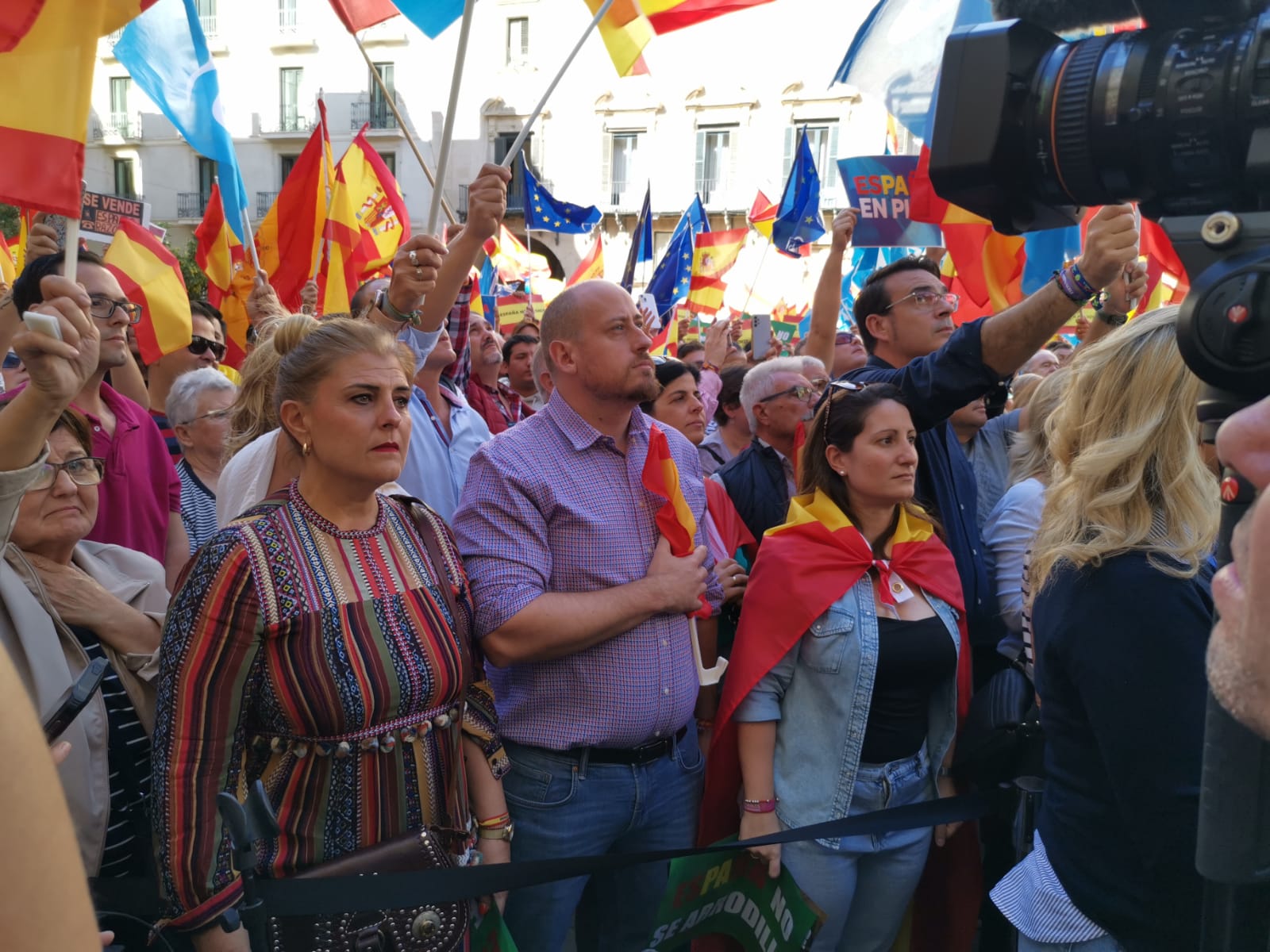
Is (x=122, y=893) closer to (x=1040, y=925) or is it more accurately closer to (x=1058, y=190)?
(x=1040, y=925)

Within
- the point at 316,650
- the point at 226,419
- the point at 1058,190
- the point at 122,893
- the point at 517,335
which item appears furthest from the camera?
the point at 517,335

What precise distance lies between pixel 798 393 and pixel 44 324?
2.92m

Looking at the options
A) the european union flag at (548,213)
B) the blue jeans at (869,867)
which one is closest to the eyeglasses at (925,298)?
the blue jeans at (869,867)

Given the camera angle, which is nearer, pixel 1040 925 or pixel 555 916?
pixel 1040 925

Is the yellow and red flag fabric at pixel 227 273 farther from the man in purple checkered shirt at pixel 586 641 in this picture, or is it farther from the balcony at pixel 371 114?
the balcony at pixel 371 114

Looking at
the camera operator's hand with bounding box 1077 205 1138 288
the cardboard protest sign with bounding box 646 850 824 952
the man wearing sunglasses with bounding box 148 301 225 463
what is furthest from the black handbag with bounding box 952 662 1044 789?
A: the man wearing sunglasses with bounding box 148 301 225 463

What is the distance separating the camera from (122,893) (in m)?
2.32

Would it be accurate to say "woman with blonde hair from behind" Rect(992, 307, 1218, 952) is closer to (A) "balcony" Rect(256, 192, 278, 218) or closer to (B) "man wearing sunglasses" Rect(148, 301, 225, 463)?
(B) "man wearing sunglasses" Rect(148, 301, 225, 463)

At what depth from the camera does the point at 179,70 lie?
5.12 metres

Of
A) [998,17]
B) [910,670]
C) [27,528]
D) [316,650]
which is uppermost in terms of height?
[998,17]

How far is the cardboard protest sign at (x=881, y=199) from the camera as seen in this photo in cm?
627

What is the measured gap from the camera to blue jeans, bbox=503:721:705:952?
2660 mm

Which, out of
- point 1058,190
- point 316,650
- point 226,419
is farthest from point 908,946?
point 226,419

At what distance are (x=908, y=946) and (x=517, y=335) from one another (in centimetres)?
548
